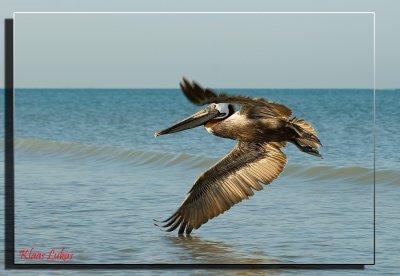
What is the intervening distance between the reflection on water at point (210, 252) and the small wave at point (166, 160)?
555 centimetres

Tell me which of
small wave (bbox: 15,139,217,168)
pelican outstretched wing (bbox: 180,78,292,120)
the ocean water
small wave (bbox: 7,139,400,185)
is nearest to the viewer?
pelican outstretched wing (bbox: 180,78,292,120)

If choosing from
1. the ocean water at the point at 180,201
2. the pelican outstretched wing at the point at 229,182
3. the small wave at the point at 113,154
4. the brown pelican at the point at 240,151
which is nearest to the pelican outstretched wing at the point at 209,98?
the brown pelican at the point at 240,151

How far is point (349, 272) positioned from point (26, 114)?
40.3 meters

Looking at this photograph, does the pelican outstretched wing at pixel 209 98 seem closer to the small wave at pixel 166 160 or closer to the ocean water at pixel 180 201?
the ocean water at pixel 180 201

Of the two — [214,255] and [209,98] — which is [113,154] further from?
[209,98]

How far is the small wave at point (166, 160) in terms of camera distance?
671 inches

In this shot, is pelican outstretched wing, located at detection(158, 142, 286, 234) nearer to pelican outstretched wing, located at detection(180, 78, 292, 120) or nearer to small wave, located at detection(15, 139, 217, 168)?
pelican outstretched wing, located at detection(180, 78, 292, 120)

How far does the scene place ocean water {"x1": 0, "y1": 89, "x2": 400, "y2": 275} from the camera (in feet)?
36.3

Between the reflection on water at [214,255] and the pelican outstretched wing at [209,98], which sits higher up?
the pelican outstretched wing at [209,98]

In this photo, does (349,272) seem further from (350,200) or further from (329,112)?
Answer: (329,112)

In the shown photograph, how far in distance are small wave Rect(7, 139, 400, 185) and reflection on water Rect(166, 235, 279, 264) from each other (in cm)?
555

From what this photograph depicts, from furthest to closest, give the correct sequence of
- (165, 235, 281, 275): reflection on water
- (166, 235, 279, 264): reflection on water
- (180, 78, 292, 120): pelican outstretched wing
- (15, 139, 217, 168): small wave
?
(15, 139, 217, 168): small wave → (166, 235, 279, 264): reflection on water → (165, 235, 281, 275): reflection on water → (180, 78, 292, 120): pelican outstretched wing

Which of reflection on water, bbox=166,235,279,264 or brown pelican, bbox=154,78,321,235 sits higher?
brown pelican, bbox=154,78,321,235

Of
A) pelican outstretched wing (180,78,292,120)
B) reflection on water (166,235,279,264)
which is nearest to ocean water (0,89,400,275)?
reflection on water (166,235,279,264)
